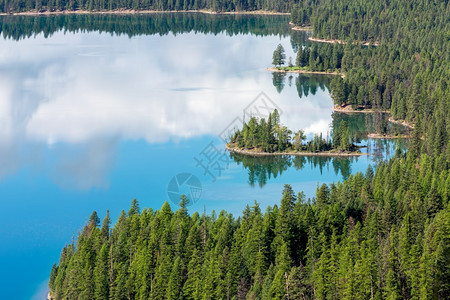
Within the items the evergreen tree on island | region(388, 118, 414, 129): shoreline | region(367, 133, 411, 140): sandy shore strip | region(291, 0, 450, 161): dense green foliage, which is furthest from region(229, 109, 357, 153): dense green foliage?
the evergreen tree on island

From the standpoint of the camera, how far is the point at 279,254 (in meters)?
73.1

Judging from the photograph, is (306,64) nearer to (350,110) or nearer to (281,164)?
(350,110)

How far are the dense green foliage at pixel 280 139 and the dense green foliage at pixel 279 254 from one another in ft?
121

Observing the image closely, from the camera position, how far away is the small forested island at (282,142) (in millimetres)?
122062

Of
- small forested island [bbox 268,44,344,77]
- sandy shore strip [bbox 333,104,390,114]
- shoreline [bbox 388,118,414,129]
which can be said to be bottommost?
shoreline [bbox 388,118,414,129]

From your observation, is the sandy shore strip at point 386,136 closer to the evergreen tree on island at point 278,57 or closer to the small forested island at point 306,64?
the small forested island at point 306,64

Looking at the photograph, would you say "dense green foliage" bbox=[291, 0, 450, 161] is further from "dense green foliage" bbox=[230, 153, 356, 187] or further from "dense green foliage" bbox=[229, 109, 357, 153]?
"dense green foliage" bbox=[230, 153, 356, 187]

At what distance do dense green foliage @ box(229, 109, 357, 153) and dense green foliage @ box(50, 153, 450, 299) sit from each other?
3689 centimetres

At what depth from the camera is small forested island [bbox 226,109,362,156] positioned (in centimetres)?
12206

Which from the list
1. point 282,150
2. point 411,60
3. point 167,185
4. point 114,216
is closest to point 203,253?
point 114,216

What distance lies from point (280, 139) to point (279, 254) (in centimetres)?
5211

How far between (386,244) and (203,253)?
646 inches

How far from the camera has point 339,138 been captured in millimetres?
A: 123062

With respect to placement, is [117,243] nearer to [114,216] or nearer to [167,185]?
[114,216]
